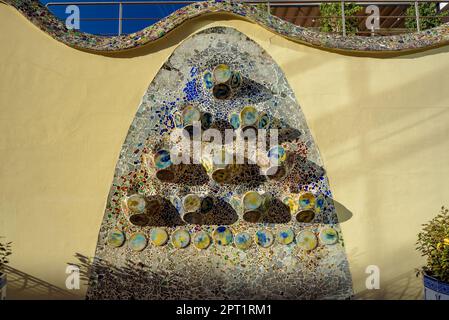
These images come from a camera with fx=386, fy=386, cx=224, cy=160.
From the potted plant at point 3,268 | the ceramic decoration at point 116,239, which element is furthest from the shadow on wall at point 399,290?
the potted plant at point 3,268

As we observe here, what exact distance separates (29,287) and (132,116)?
6.18 feet

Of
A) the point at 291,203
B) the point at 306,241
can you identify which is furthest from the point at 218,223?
the point at 306,241

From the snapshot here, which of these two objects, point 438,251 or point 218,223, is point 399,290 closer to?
point 438,251

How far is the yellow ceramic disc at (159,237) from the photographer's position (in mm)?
3641

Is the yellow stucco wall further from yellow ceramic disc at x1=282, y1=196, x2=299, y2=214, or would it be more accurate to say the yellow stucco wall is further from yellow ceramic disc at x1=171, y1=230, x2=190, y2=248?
yellow ceramic disc at x1=171, y1=230, x2=190, y2=248

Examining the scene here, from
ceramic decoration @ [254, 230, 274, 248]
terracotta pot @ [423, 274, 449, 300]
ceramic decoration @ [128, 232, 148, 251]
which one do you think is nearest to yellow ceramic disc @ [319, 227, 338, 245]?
ceramic decoration @ [254, 230, 274, 248]

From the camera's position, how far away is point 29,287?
3.64 meters

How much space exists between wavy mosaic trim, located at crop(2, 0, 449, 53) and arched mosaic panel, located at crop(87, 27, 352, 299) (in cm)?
49

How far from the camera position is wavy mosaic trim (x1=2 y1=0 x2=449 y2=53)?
379 centimetres

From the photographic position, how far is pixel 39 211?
12.1 ft

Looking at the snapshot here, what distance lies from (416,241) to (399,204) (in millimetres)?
382

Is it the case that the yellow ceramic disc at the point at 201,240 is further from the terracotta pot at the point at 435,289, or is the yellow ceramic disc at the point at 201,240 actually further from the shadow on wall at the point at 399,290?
the terracotta pot at the point at 435,289

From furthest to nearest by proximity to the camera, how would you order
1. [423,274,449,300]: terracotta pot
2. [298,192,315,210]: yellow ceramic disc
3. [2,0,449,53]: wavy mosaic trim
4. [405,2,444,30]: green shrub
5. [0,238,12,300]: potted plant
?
1. [405,2,444,30]: green shrub
2. [2,0,449,53]: wavy mosaic trim
3. [298,192,315,210]: yellow ceramic disc
4. [0,238,12,300]: potted plant
5. [423,274,449,300]: terracotta pot

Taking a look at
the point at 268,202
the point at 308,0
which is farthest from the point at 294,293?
the point at 308,0
